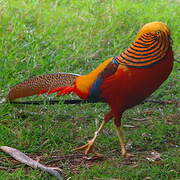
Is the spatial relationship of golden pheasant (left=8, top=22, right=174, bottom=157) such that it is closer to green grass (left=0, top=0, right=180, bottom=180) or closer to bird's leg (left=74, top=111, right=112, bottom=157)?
bird's leg (left=74, top=111, right=112, bottom=157)

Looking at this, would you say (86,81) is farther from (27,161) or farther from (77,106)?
(77,106)

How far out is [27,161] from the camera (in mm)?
3104

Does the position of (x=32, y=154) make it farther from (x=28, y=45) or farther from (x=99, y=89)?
(x=28, y=45)

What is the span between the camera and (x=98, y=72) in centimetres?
318

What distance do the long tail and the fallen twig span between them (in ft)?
1.57

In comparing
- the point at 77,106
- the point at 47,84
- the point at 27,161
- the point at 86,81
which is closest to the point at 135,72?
the point at 86,81

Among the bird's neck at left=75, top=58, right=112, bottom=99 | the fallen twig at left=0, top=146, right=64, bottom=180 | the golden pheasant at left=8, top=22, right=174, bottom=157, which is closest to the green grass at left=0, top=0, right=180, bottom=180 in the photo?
the fallen twig at left=0, top=146, right=64, bottom=180

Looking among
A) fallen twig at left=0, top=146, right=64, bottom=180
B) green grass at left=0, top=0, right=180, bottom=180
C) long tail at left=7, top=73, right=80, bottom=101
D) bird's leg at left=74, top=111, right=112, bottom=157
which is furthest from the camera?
A: long tail at left=7, top=73, right=80, bottom=101

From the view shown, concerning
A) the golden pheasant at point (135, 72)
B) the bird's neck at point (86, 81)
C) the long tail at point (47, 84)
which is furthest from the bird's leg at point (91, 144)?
the long tail at point (47, 84)

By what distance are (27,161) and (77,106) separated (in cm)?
125

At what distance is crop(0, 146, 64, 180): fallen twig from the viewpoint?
2932 mm

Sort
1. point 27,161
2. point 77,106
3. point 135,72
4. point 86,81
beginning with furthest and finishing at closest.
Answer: point 77,106 < point 86,81 < point 27,161 < point 135,72

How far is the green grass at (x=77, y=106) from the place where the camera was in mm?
3107

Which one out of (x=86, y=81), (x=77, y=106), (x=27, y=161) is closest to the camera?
(x=27, y=161)
